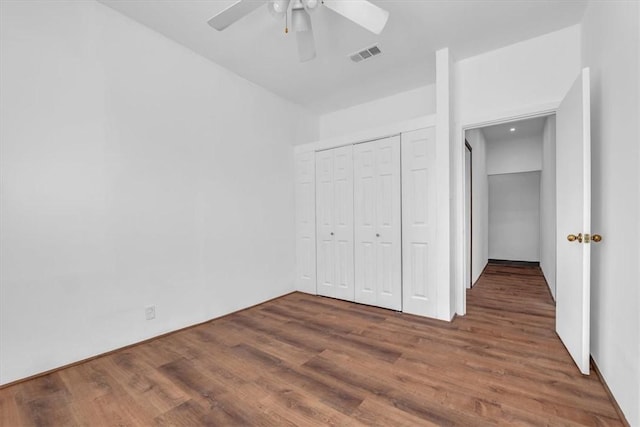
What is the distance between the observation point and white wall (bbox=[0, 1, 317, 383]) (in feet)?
6.20

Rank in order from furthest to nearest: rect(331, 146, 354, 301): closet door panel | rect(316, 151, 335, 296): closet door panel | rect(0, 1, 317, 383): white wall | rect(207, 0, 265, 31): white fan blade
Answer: rect(316, 151, 335, 296): closet door panel
rect(331, 146, 354, 301): closet door panel
rect(0, 1, 317, 383): white wall
rect(207, 0, 265, 31): white fan blade

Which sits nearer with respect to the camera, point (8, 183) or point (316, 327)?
point (8, 183)

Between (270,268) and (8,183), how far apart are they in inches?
99.7

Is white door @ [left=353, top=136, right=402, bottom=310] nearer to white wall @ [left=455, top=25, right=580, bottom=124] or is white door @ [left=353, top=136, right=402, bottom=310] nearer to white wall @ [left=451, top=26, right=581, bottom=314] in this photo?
white wall @ [left=451, top=26, right=581, bottom=314]

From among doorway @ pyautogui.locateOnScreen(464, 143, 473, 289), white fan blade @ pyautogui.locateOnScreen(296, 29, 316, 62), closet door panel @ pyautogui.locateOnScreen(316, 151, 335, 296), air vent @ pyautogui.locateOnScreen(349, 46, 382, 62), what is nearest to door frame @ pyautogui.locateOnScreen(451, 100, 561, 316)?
doorway @ pyautogui.locateOnScreen(464, 143, 473, 289)

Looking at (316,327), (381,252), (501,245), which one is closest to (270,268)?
(316,327)

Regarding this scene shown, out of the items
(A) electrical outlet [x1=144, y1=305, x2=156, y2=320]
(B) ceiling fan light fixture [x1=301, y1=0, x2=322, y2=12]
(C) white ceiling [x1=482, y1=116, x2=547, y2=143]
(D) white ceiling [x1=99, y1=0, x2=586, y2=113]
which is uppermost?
(D) white ceiling [x1=99, y1=0, x2=586, y2=113]

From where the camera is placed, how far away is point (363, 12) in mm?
1818

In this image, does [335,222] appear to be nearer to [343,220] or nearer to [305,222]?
[343,220]

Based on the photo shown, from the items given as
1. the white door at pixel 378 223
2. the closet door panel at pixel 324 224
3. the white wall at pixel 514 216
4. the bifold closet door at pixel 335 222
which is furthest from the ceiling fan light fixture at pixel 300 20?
the white wall at pixel 514 216

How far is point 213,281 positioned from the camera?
3008 mm

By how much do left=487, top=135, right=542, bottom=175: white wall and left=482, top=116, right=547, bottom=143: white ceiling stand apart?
0.12 meters

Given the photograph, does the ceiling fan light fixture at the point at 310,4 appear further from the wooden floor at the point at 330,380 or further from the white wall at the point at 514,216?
the white wall at the point at 514,216

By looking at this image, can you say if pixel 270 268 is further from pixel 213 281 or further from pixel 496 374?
pixel 496 374
